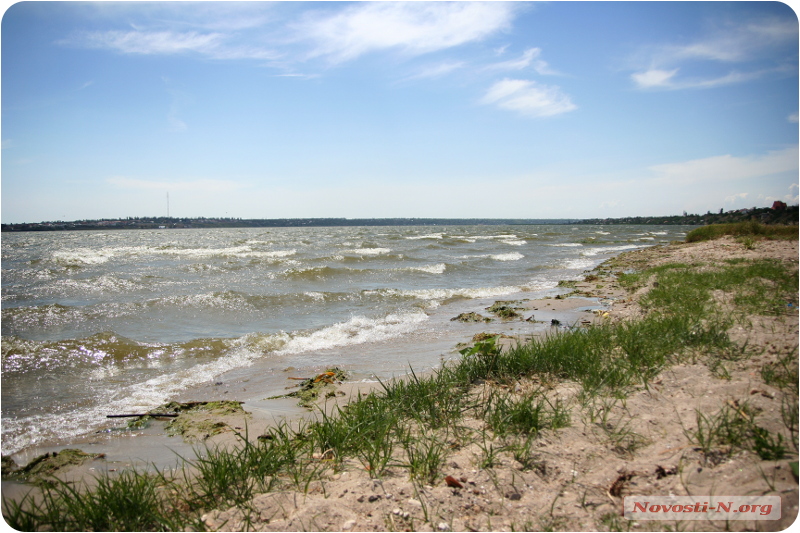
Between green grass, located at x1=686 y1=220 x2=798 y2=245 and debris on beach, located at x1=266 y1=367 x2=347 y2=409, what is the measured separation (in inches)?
643

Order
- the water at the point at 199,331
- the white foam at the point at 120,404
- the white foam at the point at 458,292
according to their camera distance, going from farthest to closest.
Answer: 1. the white foam at the point at 458,292
2. the water at the point at 199,331
3. the white foam at the point at 120,404

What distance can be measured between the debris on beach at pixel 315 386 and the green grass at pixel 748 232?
1634cm

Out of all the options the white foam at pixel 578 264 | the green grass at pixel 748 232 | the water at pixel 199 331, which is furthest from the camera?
the white foam at pixel 578 264

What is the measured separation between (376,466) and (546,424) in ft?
4.42

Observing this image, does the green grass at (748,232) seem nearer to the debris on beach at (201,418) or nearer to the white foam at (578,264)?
the white foam at (578,264)

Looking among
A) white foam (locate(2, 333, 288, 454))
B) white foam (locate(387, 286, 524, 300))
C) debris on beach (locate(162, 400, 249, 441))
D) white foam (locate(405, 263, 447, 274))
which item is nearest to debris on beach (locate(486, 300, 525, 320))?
white foam (locate(387, 286, 524, 300))

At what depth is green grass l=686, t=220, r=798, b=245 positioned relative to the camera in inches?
650

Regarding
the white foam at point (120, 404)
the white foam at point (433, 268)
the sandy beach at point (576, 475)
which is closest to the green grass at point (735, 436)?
the sandy beach at point (576, 475)

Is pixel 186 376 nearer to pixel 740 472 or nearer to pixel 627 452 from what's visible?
pixel 627 452

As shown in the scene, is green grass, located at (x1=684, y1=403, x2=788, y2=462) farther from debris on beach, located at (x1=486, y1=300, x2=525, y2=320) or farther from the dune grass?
the dune grass

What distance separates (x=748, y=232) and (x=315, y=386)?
77.5 feet

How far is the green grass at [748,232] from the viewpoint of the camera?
16.5 m

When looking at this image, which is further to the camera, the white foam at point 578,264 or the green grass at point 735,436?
the white foam at point 578,264

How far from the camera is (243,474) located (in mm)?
2824
